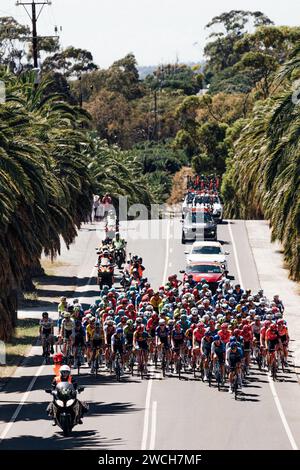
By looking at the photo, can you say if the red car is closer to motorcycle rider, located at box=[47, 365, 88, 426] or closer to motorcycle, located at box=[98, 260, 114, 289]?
motorcycle, located at box=[98, 260, 114, 289]

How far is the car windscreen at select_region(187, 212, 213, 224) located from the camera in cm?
5656

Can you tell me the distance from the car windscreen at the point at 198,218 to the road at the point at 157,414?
64.2ft

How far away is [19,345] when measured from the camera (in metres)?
38.7

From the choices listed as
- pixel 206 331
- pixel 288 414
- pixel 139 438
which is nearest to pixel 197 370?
pixel 206 331

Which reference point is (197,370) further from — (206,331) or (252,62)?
(252,62)

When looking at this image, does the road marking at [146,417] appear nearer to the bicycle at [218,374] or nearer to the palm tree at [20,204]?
the bicycle at [218,374]

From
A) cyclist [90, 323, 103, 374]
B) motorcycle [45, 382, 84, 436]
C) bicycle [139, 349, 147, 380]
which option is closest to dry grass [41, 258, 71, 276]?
cyclist [90, 323, 103, 374]

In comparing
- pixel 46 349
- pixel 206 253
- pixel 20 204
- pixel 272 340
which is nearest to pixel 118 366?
pixel 46 349

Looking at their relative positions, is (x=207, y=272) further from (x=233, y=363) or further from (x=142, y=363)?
(x=233, y=363)

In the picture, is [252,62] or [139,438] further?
[252,62]

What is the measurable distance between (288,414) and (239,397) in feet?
6.16
